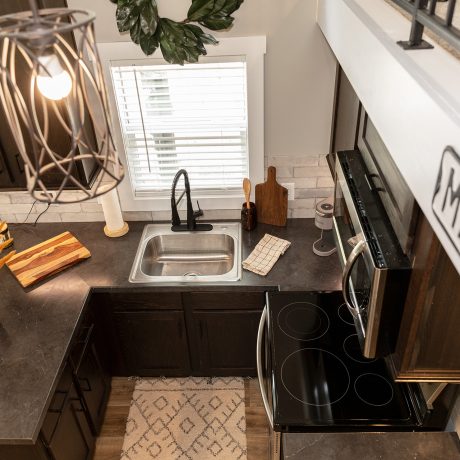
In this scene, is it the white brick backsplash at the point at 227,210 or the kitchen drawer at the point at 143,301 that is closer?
the kitchen drawer at the point at 143,301

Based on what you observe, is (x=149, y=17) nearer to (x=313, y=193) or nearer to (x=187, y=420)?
(x=313, y=193)

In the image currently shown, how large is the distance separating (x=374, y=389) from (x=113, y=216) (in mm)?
1795

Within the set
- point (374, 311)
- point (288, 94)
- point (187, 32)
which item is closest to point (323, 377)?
point (374, 311)

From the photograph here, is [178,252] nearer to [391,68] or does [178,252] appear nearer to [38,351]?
[38,351]

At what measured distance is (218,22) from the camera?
2.37 meters

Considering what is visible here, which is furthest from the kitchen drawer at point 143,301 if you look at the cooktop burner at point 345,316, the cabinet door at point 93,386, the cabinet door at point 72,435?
the cooktop burner at point 345,316

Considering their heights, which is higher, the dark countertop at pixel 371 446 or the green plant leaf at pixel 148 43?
the green plant leaf at pixel 148 43

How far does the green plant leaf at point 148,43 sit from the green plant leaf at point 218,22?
0.25 metres

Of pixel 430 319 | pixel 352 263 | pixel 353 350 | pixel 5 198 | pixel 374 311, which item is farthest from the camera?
pixel 5 198

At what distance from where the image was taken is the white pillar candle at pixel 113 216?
9.67ft

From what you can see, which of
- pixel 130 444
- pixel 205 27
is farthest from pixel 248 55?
pixel 130 444

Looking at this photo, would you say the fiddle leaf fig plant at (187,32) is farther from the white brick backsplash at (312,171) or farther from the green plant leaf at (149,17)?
the white brick backsplash at (312,171)

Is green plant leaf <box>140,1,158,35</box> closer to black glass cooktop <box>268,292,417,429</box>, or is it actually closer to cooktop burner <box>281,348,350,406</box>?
black glass cooktop <box>268,292,417,429</box>

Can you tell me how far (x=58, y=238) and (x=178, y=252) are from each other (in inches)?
29.3
